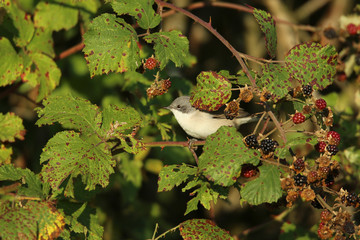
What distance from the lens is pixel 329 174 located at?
2.95m

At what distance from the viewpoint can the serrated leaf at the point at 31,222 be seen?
264 centimetres

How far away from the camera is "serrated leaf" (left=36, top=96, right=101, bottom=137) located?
3.22 metres

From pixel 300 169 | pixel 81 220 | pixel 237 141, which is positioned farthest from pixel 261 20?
pixel 81 220

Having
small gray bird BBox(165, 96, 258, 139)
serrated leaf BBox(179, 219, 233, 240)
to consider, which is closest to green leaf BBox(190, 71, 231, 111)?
serrated leaf BBox(179, 219, 233, 240)

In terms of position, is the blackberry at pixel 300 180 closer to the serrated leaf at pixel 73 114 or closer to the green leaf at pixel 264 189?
the green leaf at pixel 264 189

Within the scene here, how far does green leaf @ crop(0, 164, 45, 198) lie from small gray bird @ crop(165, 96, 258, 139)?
1.89 metres

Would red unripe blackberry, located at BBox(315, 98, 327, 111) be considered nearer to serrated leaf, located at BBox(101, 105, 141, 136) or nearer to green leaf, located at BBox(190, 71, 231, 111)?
green leaf, located at BBox(190, 71, 231, 111)

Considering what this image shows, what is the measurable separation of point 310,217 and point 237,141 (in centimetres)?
449

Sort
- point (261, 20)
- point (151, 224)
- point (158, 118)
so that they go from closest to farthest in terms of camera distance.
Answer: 1. point (261, 20)
2. point (158, 118)
3. point (151, 224)

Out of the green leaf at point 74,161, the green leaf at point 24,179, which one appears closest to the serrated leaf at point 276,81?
the green leaf at point 74,161

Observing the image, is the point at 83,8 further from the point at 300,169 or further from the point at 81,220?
the point at 300,169

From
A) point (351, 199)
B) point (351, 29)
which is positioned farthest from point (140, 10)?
point (351, 29)

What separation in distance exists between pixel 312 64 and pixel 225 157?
0.99 metres

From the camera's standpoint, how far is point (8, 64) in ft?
12.9
